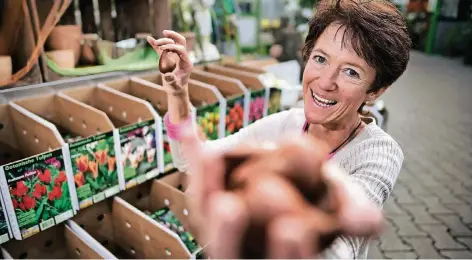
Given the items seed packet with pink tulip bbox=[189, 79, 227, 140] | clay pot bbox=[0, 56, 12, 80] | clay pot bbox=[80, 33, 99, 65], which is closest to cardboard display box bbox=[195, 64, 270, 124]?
seed packet with pink tulip bbox=[189, 79, 227, 140]

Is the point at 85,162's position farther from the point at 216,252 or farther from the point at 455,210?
the point at 455,210

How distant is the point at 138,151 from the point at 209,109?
0.38 m

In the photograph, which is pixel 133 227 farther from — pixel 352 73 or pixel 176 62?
pixel 352 73

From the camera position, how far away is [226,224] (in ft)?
1.01

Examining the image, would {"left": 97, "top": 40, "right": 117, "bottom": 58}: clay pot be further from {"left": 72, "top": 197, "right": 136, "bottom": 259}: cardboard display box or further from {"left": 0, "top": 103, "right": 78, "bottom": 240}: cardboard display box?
{"left": 72, "top": 197, "right": 136, "bottom": 259}: cardboard display box

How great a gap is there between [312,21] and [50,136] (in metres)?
0.97

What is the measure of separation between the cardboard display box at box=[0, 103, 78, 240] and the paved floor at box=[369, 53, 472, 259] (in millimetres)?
1044

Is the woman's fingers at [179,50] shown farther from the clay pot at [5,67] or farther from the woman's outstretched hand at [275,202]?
the clay pot at [5,67]

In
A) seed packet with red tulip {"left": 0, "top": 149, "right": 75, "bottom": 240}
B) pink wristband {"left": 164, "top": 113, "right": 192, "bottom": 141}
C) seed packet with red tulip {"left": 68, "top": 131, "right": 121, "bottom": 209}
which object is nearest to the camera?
pink wristband {"left": 164, "top": 113, "right": 192, "bottom": 141}

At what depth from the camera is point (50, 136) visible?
129 centimetres

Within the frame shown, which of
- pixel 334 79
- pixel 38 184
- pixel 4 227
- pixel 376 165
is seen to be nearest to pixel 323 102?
pixel 334 79

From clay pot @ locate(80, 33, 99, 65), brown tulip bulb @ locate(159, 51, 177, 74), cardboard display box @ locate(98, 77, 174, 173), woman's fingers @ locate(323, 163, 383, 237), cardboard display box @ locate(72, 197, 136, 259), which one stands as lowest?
cardboard display box @ locate(72, 197, 136, 259)

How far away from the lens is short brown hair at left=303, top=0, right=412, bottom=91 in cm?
79

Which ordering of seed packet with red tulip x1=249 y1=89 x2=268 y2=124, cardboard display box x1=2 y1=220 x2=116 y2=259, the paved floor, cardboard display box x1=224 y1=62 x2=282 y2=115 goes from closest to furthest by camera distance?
1. cardboard display box x1=2 y1=220 x2=116 y2=259
2. seed packet with red tulip x1=249 y1=89 x2=268 y2=124
3. cardboard display box x1=224 y1=62 x2=282 y2=115
4. the paved floor
